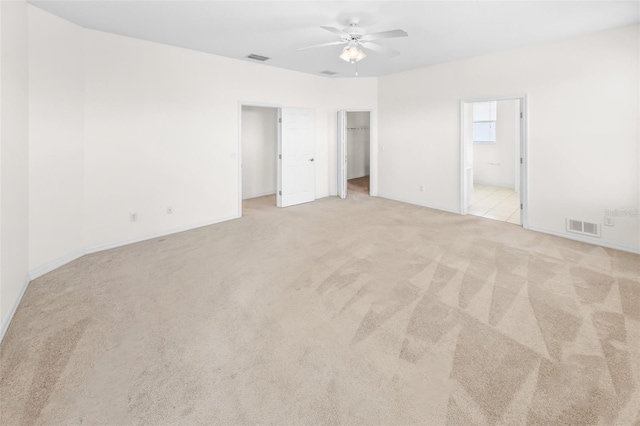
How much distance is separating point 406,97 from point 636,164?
392 cm

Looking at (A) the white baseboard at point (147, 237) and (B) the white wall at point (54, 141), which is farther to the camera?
(A) the white baseboard at point (147, 237)

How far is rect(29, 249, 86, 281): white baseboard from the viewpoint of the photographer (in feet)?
11.1

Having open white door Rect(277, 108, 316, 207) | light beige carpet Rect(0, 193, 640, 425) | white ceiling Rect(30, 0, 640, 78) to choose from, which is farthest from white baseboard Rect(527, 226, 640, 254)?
open white door Rect(277, 108, 316, 207)

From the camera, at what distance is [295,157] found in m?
6.84

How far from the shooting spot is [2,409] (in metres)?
1.69

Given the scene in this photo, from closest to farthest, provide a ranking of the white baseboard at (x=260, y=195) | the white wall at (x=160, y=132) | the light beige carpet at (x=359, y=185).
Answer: the white wall at (x=160, y=132) < the white baseboard at (x=260, y=195) < the light beige carpet at (x=359, y=185)

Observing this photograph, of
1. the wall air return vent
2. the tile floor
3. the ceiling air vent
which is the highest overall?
the ceiling air vent

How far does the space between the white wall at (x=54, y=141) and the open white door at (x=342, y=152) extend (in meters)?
4.89

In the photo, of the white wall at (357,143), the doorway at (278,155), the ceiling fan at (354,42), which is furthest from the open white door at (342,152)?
the ceiling fan at (354,42)

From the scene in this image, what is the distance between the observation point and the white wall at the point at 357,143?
10.4 m

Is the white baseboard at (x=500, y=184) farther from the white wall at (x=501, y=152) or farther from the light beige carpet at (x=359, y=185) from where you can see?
the light beige carpet at (x=359, y=185)

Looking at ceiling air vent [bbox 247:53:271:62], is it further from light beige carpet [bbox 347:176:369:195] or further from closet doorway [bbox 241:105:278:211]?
light beige carpet [bbox 347:176:369:195]

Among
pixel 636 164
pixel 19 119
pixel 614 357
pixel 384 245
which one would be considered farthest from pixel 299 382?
pixel 636 164

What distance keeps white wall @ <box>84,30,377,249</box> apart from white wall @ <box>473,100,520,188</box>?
6.41m
